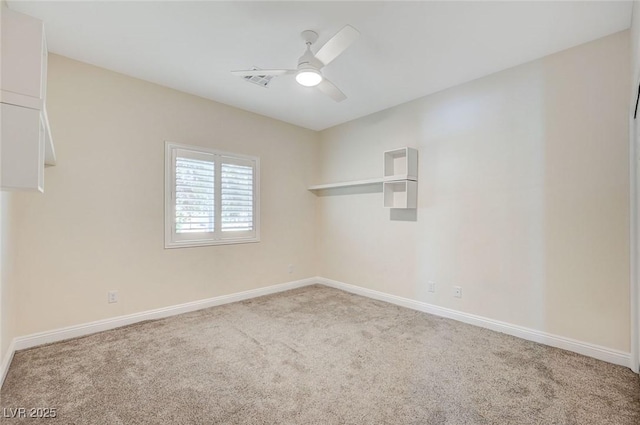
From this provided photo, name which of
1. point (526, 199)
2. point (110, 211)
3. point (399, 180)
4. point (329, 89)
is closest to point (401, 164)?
point (399, 180)

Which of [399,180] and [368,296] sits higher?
[399,180]

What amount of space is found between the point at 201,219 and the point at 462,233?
10.5ft

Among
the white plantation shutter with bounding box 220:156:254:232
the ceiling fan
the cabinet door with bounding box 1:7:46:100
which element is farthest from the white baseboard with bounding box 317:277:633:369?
the cabinet door with bounding box 1:7:46:100

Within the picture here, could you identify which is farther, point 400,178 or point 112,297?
point 400,178

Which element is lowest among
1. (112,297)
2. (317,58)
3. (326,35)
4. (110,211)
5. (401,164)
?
(112,297)

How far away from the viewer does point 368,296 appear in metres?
4.29

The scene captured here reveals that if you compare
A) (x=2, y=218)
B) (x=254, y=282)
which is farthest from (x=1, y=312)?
(x=254, y=282)

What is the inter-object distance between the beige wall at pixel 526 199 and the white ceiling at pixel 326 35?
341 millimetres

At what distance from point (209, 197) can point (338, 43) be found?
2557mm

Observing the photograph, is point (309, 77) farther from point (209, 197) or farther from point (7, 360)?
point (7, 360)

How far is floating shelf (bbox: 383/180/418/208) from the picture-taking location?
370 cm

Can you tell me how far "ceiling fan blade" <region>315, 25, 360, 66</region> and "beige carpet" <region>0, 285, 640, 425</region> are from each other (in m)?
2.46

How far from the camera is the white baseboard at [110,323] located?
2553 mm

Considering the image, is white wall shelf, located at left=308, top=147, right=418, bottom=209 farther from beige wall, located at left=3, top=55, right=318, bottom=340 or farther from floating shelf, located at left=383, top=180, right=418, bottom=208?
beige wall, located at left=3, top=55, right=318, bottom=340
